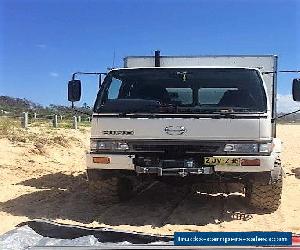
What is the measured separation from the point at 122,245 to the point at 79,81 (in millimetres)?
3516

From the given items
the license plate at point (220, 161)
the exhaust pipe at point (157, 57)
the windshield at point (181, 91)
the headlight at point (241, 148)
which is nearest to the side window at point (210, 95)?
the windshield at point (181, 91)

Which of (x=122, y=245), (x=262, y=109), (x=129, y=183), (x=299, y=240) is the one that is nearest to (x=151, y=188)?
(x=129, y=183)

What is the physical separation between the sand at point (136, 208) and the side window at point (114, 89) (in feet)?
5.41

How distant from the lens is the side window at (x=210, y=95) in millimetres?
7008

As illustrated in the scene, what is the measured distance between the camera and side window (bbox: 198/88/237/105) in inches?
276

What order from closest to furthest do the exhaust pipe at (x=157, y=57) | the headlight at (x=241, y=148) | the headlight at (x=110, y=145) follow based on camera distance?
the headlight at (x=241, y=148) < the headlight at (x=110, y=145) < the exhaust pipe at (x=157, y=57)

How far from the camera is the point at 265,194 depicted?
7.20m

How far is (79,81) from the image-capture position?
7660 millimetres

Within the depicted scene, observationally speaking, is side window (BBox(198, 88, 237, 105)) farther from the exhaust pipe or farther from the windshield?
the exhaust pipe

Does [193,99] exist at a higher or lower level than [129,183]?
higher

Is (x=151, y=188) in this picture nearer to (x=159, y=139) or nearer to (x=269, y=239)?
(x=159, y=139)

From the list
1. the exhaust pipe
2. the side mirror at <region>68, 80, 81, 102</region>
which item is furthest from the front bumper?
the exhaust pipe

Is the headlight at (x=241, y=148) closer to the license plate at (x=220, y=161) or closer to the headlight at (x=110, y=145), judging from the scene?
the license plate at (x=220, y=161)

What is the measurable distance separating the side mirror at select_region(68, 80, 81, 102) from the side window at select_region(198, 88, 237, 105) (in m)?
1.81
